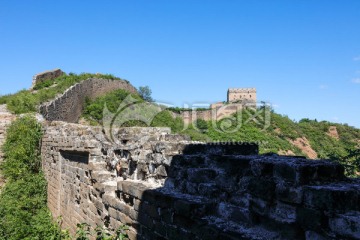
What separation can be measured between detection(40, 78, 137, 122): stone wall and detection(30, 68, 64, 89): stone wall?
99.8 inches

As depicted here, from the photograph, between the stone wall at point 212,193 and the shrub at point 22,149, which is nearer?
the stone wall at point 212,193

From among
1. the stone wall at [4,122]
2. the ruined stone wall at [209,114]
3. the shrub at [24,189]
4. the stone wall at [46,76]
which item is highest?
the stone wall at [46,76]

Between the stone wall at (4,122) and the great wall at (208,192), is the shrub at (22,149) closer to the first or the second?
the stone wall at (4,122)

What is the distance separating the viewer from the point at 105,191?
4.49 m

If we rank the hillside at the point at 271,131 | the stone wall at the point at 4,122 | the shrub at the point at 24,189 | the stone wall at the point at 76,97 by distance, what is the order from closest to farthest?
the shrub at the point at 24,189, the stone wall at the point at 4,122, the stone wall at the point at 76,97, the hillside at the point at 271,131

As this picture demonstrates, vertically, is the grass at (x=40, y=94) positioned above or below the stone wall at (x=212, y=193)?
above

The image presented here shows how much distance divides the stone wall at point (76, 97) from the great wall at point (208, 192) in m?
8.68

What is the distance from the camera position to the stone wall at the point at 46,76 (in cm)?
2058

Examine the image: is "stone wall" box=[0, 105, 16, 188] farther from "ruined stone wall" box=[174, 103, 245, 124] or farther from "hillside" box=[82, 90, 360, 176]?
"ruined stone wall" box=[174, 103, 245, 124]

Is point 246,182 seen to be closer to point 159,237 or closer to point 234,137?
point 159,237

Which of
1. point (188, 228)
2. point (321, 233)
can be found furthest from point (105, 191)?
point (321, 233)

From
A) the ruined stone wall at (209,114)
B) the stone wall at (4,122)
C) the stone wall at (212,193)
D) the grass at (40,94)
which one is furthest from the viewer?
the ruined stone wall at (209,114)

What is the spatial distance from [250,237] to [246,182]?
0.42 m

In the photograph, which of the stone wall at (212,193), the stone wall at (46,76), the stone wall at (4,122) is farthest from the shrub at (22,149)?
the stone wall at (46,76)
